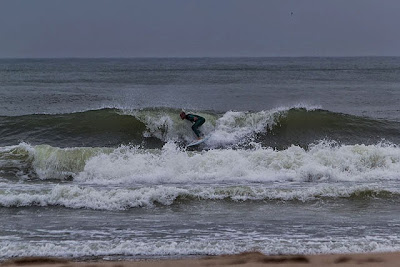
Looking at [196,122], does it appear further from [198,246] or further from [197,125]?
[198,246]

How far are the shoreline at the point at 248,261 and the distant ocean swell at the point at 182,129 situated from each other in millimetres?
8788

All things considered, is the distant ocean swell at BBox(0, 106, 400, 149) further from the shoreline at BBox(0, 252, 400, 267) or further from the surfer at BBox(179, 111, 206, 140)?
the shoreline at BBox(0, 252, 400, 267)

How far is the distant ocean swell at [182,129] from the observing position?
51.7 feet

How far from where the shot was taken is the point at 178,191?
9484 millimetres

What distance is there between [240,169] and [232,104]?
13.5 meters

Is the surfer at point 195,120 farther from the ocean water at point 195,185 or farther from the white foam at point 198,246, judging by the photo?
the white foam at point 198,246

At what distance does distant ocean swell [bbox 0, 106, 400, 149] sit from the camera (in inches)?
620

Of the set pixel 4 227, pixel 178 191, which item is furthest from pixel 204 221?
pixel 4 227

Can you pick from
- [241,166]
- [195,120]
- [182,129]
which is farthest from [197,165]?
[182,129]

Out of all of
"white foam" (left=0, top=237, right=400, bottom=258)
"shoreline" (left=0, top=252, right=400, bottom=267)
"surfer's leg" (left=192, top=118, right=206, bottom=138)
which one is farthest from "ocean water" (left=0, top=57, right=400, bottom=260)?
"surfer's leg" (left=192, top=118, right=206, bottom=138)

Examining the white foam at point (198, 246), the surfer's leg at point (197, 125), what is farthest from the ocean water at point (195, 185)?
the surfer's leg at point (197, 125)

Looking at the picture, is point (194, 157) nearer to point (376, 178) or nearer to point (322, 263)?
point (376, 178)

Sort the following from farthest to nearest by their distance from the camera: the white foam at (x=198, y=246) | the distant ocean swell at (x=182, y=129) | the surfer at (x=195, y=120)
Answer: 1. the distant ocean swell at (x=182, y=129)
2. the surfer at (x=195, y=120)
3. the white foam at (x=198, y=246)

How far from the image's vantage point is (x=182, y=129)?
16016 millimetres
